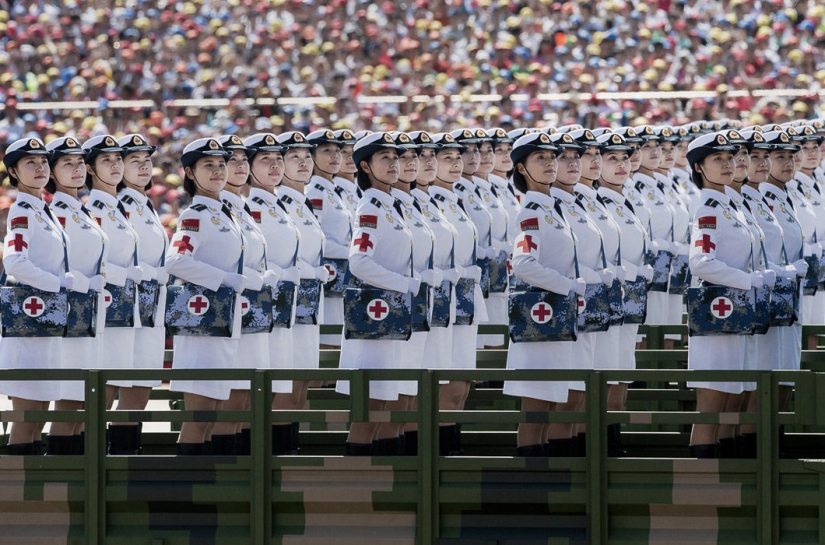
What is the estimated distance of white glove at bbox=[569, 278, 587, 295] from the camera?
7305 millimetres

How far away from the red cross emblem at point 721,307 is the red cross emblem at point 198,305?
92.3 inches

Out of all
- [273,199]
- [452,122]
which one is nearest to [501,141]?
[273,199]

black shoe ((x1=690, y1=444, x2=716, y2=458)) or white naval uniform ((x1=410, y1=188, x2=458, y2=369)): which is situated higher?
white naval uniform ((x1=410, y1=188, x2=458, y2=369))

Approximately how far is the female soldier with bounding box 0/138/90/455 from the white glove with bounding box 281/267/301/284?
1136mm

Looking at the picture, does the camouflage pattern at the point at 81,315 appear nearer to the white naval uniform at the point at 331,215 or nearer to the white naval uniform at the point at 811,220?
the white naval uniform at the point at 331,215

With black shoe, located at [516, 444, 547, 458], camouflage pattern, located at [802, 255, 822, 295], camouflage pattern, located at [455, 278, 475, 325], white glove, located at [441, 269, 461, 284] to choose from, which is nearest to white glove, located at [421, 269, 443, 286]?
white glove, located at [441, 269, 461, 284]

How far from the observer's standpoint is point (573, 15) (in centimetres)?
2033

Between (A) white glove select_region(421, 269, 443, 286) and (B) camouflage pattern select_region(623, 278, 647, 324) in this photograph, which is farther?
(B) camouflage pattern select_region(623, 278, 647, 324)

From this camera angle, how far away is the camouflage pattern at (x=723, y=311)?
7.13m

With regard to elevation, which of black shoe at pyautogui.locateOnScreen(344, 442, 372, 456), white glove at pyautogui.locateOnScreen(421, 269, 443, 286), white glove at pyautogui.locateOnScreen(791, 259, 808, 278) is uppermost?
white glove at pyautogui.locateOnScreen(791, 259, 808, 278)

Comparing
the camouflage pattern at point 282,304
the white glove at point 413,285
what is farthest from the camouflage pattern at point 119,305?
the white glove at point 413,285

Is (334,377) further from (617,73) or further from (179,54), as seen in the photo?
(179,54)

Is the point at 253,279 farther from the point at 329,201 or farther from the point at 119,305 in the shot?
the point at 329,201

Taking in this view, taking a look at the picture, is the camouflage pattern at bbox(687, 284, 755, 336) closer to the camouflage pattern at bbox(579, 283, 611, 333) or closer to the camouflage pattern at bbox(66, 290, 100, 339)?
the camouflage pattern at bbox(579, 283, 611, 333)
